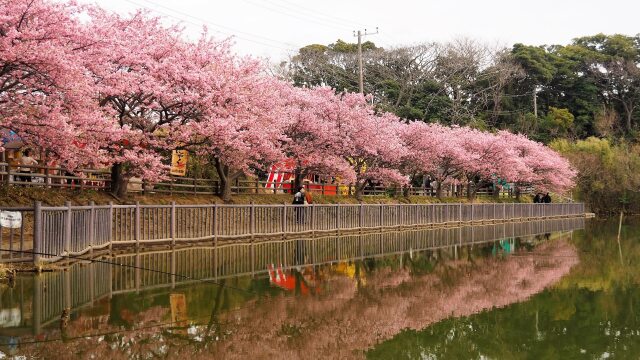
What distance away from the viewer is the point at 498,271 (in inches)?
759

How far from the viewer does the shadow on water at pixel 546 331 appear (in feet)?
31.6

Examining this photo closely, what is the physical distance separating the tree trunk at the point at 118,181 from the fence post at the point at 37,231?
10.9 meters

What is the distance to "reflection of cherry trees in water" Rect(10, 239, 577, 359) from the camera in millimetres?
9023

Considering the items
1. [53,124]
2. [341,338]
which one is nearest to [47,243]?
[53,124]

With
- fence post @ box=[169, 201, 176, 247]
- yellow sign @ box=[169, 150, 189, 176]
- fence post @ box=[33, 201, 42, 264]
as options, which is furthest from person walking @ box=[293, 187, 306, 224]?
fence post @ box=[33, 201, 42, 264]

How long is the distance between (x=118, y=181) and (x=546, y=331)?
18.7 meters

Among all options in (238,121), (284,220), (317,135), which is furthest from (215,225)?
(317,135)

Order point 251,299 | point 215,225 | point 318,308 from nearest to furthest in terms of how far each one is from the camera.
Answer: point 318,308
point 251,299
point 215,225

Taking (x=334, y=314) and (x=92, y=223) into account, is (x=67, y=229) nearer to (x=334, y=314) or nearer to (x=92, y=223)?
(x=92, y=223)

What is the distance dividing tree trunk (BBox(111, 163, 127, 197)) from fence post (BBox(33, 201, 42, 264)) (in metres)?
10.9

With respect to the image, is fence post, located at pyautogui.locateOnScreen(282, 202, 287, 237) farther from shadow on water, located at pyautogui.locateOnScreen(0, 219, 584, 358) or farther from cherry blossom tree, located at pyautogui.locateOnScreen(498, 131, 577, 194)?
cherry blossom tree, located at pyautogui.locateOnScreen(498, 131, 577, 194)

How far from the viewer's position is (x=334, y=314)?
39.1 ft

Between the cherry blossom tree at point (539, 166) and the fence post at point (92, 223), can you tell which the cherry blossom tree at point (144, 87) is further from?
the cherry blossom tree at point (539, 166)

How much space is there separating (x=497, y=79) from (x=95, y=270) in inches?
2399
